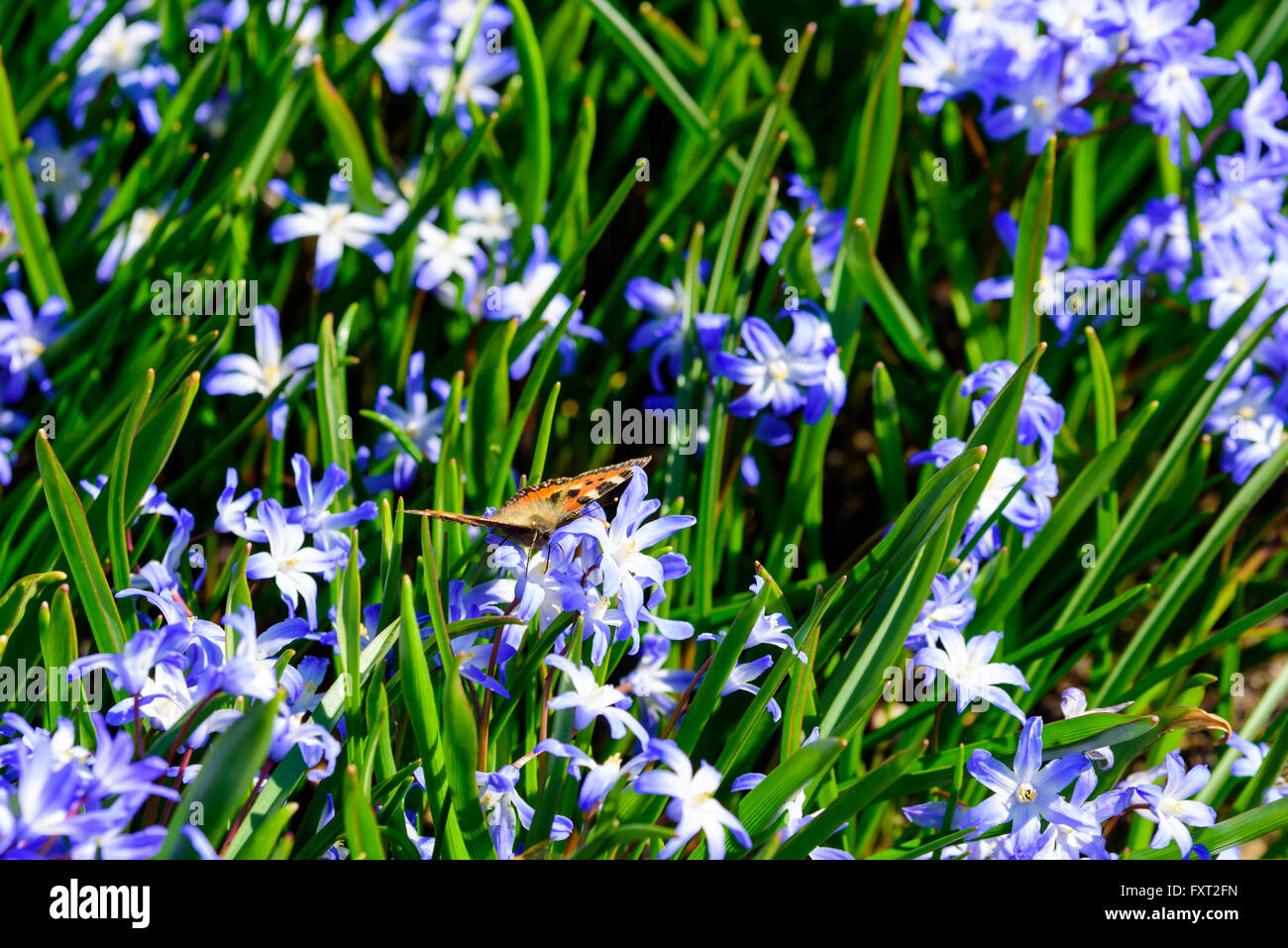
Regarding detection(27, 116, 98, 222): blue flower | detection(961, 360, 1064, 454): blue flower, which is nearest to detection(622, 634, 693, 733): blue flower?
detection(961, 360, 1064, 454): blue flower

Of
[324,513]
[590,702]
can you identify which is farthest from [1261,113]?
[324,513]

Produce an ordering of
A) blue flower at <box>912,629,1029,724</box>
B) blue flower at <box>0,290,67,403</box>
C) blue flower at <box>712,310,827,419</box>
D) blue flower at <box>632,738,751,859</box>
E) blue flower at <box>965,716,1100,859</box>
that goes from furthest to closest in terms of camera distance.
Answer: blue flower at <box>0,290,67,403</box>
blue flower at <box>712,310,827,419</box>
blue flower at <box>912,629,1029,724</box>
blue flower at <box>965,716,1100,859</box>
blue flower at <box>632,738,751,859</box>

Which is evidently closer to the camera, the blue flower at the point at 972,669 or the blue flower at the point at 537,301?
the blue flower at the point at 972,669

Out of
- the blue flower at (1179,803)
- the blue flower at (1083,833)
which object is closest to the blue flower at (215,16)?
the blue flower at (1083,833)

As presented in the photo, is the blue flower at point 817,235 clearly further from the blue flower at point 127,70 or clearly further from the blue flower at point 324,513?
the blue flower at point 127,70

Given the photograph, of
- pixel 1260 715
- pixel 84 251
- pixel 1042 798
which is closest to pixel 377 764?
pixel 1042 798

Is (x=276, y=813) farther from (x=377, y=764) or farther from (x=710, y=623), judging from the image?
(x=710, y=623)

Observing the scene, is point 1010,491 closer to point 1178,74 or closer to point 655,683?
point 655,683

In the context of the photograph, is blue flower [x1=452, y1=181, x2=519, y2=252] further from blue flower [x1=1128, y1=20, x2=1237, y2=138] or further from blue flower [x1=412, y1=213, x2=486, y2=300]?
blue flower [x1=1128, y1=20, x2=1237, y2=138]
